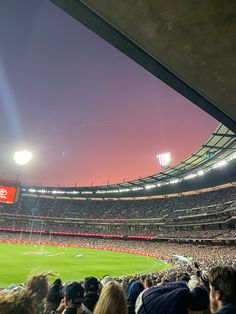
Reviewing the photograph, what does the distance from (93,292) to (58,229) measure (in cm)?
9584

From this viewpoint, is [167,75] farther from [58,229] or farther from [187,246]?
[58,229]

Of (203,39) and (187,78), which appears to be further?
(187,78)

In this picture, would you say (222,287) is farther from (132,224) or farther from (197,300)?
(132,224)

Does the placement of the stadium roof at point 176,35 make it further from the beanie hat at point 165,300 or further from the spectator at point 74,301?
the spectator at point 74,301

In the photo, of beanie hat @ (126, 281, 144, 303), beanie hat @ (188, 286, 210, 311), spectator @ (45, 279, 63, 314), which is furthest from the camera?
spectator @ (45, 279, 63, 314)

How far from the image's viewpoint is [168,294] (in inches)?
99.2

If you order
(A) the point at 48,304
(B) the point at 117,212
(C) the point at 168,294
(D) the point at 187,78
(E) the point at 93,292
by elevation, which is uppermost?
(B) the point at 117,212

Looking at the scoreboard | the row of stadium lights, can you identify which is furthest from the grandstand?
the scoreboard

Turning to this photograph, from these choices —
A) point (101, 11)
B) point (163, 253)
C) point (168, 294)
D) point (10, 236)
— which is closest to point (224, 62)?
point (101, 11)

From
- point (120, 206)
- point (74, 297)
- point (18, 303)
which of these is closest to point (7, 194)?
point (120, 206)

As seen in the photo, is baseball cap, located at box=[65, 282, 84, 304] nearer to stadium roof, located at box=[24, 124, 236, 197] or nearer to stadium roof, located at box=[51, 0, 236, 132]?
stadium roof, located at box=[51, 0, 236, 132]

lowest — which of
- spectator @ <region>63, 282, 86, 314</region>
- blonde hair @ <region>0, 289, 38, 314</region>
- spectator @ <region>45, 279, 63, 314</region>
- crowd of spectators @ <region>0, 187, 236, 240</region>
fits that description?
spectator @ <region>45, 279, 63, 314</region>

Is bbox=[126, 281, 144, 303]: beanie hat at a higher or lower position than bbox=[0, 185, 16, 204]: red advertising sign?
lower

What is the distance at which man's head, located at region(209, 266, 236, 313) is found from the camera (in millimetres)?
2730
